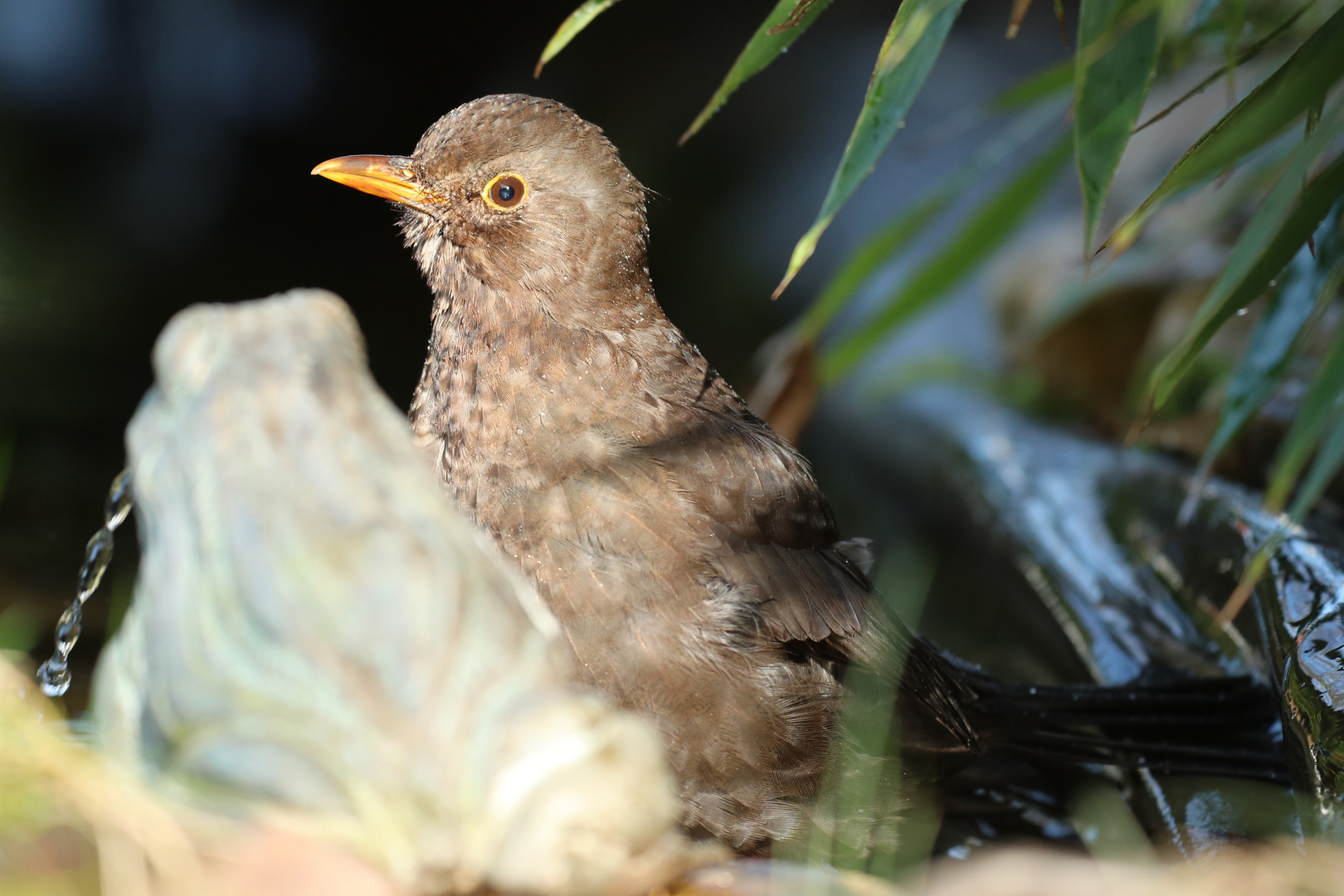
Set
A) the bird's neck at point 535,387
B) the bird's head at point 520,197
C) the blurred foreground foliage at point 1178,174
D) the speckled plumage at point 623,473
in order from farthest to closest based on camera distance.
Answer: the bird's head at point 520,197 → the bird's neck at point 535,387 → the speckled plumage at point 623,473 → the blurred foreground foliage at point 1178,174

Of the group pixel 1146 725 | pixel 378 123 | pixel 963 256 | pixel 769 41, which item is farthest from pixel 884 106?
pixel 378 123

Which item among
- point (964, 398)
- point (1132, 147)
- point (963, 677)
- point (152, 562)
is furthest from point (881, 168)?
point (152, 562)

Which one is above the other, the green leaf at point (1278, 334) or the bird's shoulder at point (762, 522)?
the green leaf at point (1278, 334)

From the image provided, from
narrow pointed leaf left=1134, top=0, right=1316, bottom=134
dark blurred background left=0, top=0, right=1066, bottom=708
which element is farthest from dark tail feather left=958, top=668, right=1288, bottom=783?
dark blurred background left=0, top=0, right=1066, bottom=708

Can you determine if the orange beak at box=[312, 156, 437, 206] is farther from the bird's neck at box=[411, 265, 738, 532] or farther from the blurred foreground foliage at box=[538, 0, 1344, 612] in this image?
the blurred foreground foliage at box=[538, 0, 1344, 612]

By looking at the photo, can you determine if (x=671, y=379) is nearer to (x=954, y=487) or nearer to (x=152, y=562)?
(x=152, y=562)

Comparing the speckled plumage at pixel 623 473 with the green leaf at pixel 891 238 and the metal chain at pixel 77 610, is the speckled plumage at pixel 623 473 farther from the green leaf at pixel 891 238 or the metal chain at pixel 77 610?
the metal chain at pixel 77 610


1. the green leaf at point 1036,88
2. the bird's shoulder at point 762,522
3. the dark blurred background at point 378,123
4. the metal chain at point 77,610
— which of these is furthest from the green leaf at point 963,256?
the dark blurred background at point 378,123

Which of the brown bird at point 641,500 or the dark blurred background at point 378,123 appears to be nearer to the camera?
the brown bird at point 641,500

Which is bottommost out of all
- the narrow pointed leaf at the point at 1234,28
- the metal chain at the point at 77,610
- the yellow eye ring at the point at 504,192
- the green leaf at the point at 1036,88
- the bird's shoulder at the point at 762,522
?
the metal chain at the point at 77,610
